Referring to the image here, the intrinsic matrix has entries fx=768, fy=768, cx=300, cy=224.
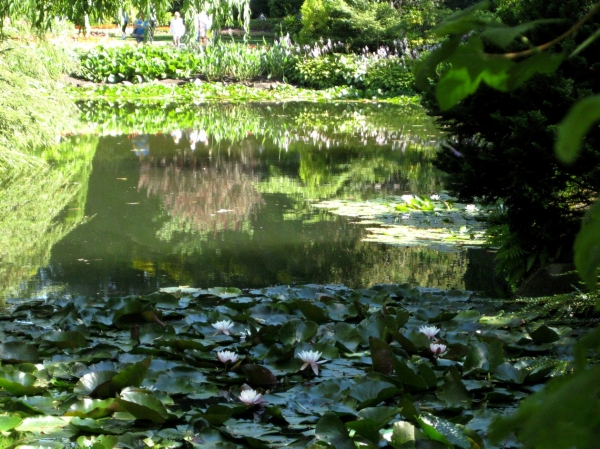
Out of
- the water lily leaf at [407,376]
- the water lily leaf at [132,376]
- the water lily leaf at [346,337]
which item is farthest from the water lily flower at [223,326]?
the water lily leaf at [407,376]

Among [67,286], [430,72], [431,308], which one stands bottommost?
[67,286]

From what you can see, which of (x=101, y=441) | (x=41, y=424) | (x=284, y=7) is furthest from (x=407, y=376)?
(x=284, y=7)

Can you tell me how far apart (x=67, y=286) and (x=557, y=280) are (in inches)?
117

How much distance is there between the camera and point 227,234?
6426mm

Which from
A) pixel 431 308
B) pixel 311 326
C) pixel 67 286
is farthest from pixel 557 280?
pixel 67 286

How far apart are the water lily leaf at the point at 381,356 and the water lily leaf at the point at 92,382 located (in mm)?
930

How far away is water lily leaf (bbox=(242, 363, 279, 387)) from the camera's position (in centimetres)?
276

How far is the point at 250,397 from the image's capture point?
2508 mm

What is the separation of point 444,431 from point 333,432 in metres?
0.32

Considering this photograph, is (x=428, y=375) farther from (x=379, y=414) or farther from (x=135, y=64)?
(x=135, y=64)

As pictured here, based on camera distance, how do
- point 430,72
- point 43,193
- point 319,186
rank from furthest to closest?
point 319,186 < point 43,193 < point 430,72

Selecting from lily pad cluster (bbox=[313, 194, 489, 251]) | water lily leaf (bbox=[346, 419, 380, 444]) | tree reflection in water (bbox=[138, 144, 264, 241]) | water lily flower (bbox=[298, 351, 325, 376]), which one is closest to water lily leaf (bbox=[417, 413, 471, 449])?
water lily leaf (bbox=[346, 419, 380, 444])

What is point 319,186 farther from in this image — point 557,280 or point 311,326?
point 311,326

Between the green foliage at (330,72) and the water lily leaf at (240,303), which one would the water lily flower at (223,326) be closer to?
the water lily leaf at (240,303)
